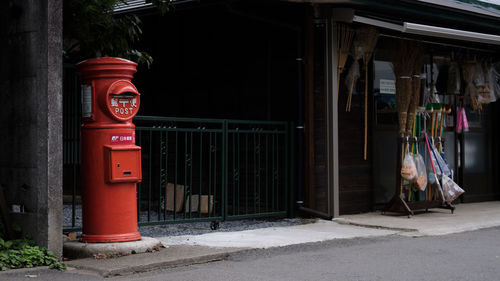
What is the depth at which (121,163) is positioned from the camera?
707cm

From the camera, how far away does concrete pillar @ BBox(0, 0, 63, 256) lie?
6.66 meters

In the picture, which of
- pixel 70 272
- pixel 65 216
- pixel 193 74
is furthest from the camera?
pixel 193 74

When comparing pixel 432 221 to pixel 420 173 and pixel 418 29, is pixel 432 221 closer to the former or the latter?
pixel 420 173

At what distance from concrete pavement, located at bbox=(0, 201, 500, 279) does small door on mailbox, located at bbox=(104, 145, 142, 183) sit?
2.61 ft

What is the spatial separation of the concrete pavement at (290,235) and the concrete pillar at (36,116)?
568 millimetres

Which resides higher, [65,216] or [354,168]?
[354,168]

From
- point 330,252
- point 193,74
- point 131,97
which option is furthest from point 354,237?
point 193,74

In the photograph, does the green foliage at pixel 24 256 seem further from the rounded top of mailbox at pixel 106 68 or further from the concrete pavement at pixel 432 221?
the concrete pavement at pixel 432 221

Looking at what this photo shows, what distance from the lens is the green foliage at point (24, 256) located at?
6.32m

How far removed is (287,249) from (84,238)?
2.18 metres

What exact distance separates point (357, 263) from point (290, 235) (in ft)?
6.18

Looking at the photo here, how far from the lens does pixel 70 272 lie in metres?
6.25

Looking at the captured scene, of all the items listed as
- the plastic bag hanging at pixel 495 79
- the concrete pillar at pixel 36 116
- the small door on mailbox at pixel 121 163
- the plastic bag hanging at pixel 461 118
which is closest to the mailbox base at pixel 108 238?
the concrete pillar at pixel 36 116

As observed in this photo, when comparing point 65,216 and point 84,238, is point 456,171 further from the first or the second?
point 84,238
